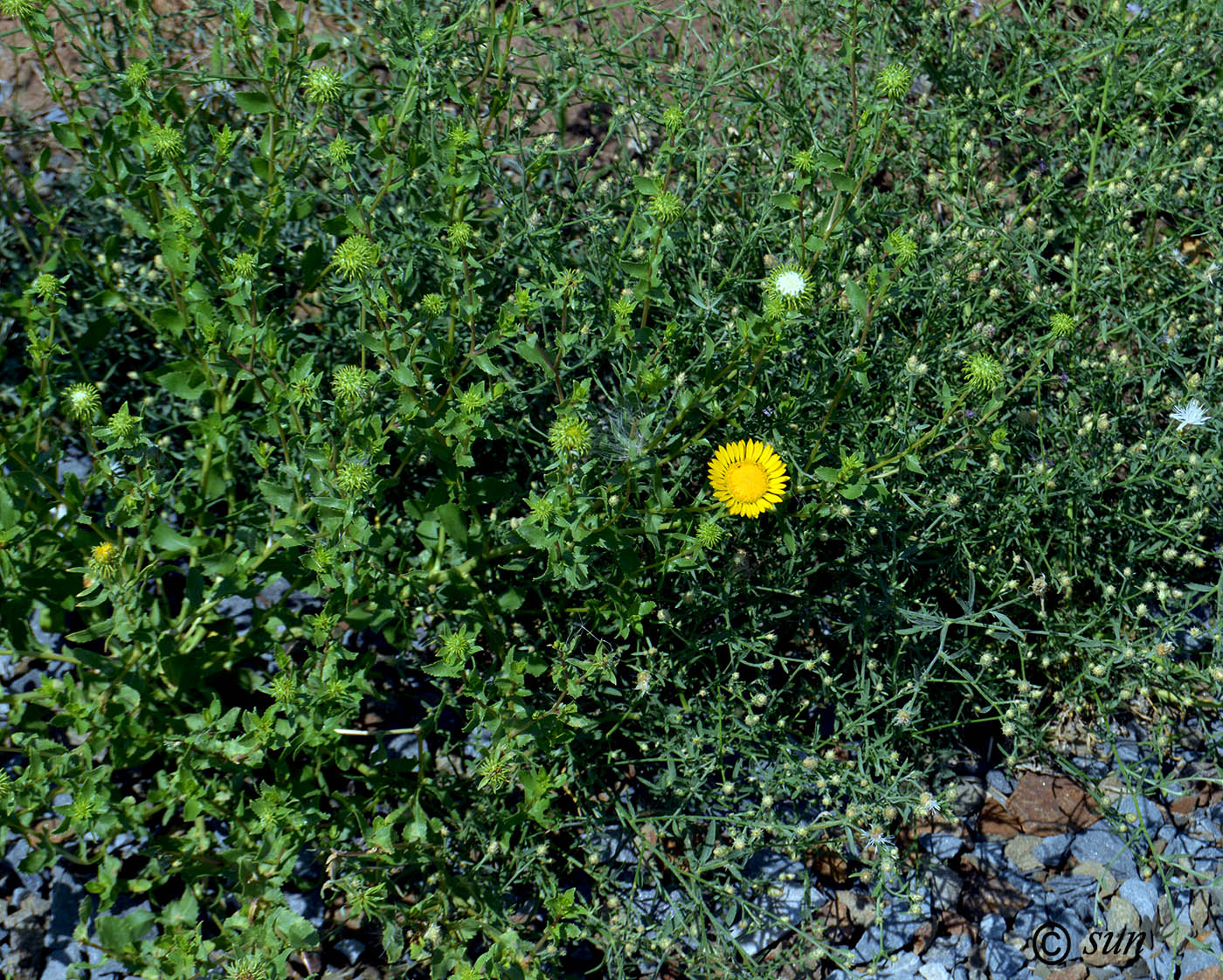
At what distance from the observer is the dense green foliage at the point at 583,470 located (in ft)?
9.27

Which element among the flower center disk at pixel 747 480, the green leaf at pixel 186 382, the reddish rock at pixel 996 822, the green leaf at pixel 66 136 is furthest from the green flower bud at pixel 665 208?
the reddish rock at pixel 996 822

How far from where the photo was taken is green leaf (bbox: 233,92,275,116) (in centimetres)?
278

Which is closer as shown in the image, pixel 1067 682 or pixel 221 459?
pixel 221 459

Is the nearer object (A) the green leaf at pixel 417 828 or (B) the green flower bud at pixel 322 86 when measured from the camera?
(B) the green flower bud at pixel 322 86

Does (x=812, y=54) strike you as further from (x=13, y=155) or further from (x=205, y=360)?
(x=13, y=155)

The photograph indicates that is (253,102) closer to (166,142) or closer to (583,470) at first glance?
(166,142)

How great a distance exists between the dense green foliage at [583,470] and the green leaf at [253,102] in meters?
0.01

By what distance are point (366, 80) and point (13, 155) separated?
1.90 m

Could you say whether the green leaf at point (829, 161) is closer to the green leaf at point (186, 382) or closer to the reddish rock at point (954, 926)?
the green leaf at point (186, 382)

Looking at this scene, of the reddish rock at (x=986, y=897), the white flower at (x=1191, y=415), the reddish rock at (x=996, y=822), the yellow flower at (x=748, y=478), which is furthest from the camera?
the reddish rock at (x=996, y=822)

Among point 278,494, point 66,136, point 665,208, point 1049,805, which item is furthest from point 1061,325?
point 66,136

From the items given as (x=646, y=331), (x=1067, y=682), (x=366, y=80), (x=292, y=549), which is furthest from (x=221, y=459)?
(x=1067, y=682)

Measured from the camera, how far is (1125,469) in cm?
382

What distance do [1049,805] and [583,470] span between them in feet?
7.16
